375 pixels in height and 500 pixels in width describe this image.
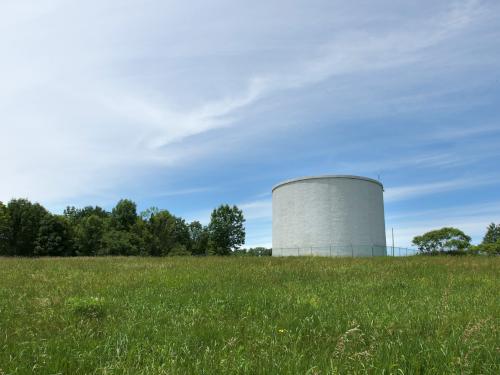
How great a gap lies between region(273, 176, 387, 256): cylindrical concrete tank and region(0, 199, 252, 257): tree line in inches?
1360

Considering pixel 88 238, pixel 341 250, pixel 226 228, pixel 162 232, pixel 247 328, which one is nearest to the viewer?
pixel 247 328

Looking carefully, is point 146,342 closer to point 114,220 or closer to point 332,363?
point 332,363

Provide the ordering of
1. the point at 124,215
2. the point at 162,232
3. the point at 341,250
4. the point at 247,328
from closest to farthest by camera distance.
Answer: the point at 247,328 → the point at 341,250 → the point at 124,215 → the point at 162,232

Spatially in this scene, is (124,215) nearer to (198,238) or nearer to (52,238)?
(52,238)

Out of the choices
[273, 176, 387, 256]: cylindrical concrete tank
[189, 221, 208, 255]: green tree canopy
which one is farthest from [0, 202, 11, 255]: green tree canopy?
[273, 176, 387, 256]: cylindrical concrete tank

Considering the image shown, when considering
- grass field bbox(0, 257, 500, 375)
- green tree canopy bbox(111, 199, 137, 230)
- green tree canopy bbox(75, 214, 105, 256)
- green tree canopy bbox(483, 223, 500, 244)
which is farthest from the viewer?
green tree canopy bbox(483, 223, 500, 244)

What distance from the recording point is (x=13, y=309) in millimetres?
7996

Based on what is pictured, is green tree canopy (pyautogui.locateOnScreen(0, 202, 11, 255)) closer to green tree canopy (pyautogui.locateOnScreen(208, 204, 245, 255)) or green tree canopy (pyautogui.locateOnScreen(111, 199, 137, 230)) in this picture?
green tree canopy (pyautogui.locateOnScreen(111, 199, 137, 230))

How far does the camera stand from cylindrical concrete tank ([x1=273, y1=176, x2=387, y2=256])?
51062 millimetres

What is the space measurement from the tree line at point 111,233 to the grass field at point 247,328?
66.9m

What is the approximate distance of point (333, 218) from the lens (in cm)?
5147

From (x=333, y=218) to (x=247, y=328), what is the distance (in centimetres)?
4637

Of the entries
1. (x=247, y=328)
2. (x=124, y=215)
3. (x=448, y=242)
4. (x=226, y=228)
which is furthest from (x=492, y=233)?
(x=247, y=328)


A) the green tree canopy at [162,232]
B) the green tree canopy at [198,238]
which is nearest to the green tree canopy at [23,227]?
the green tree canopy at [162,232]
